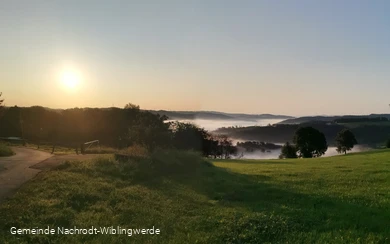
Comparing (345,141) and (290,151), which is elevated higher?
(345,141)

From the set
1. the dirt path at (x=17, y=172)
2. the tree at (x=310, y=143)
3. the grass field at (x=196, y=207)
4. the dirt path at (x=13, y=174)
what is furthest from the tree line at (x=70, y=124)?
the grass field at (x=196, y=207)

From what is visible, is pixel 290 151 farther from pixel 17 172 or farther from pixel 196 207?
pixel 196 207

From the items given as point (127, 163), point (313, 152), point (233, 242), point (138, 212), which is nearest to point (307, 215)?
point (233, 242)

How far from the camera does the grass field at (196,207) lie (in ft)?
28.3

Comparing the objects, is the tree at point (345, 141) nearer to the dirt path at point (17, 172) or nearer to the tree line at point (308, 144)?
the tree line at point (308, 144)

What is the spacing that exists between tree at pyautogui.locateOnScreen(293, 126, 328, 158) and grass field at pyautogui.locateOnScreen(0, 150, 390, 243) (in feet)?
193

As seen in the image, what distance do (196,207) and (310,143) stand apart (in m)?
67.2

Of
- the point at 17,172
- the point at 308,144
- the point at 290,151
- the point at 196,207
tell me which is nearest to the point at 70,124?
the point at 290,151

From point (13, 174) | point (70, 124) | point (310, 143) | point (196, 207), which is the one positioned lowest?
point (310, 143)

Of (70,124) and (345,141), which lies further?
(345,141)

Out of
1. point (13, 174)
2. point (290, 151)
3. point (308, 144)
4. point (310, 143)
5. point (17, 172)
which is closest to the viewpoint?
point (13, 174)

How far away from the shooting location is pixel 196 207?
1134cm

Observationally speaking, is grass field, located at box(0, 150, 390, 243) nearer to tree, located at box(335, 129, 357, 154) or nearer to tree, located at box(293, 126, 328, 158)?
tree, located at box(293, 126, 328, 158)

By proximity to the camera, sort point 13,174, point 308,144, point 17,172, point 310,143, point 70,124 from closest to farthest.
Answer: point 13,174 → point 17,172 → point 70,124 → point 310,143 → point 308,144
